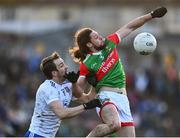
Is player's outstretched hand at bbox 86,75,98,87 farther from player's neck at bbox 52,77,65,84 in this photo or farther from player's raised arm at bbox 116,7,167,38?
player's raised arm at bbox 116,7,167,38

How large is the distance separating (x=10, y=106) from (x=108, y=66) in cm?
767

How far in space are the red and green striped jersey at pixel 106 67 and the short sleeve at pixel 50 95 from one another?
925 millimetres

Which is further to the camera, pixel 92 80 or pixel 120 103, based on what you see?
pixel 92 80

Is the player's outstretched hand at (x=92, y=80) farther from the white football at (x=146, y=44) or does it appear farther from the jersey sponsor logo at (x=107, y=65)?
the white football at (x=146, y=44)

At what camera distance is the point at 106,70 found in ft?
38.5

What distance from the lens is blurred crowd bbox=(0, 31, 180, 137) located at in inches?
750

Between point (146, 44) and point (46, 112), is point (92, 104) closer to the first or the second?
point (46, 112)

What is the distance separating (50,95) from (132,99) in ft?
30.1

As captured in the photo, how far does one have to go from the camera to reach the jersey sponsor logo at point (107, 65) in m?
11.7

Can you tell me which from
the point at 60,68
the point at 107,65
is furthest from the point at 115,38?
the point at 60,68

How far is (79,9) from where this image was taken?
52.6m

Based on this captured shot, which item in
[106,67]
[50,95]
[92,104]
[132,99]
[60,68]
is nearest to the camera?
[92,104]

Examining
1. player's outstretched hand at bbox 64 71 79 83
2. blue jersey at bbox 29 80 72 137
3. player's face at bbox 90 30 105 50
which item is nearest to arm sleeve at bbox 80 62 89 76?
player's face at bbox 90 30 105 50

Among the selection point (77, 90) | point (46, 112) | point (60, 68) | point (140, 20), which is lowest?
point (46, 112)
